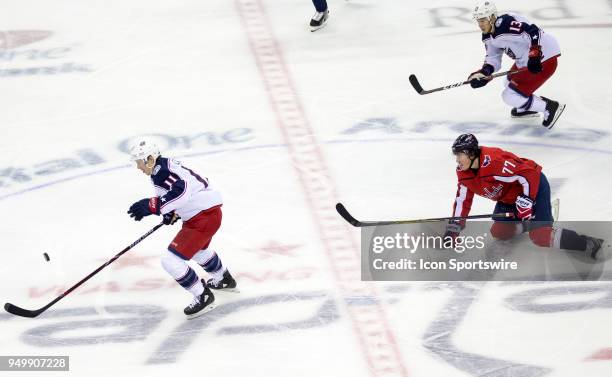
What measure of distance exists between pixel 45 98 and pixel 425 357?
3730mm

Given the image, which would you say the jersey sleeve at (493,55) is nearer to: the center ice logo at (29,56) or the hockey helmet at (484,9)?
the hockey helmet at (484,9)

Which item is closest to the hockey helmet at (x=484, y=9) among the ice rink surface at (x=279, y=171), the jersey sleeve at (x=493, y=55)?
the jersey sleeve at (x=493, y=55)

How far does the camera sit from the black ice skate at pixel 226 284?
5199mm

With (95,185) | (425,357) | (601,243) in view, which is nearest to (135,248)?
(95,185)

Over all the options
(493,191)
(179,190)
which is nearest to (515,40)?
(493,191)

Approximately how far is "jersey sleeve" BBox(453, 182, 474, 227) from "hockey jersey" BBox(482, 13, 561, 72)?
1515 millimetres

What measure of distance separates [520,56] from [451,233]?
1578mm

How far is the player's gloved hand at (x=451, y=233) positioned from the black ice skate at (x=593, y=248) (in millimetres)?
595

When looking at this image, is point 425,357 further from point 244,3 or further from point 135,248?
point 244,3

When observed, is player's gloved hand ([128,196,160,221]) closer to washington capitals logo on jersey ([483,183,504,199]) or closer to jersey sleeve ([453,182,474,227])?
jersey sleeve ([453,182,474,227])

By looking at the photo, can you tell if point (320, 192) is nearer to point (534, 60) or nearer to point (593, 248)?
point (534, 60)

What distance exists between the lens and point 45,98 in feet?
24.2

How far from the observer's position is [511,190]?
516 centimetres

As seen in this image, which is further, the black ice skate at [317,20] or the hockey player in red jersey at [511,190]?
the black ice skate at [317,20]
